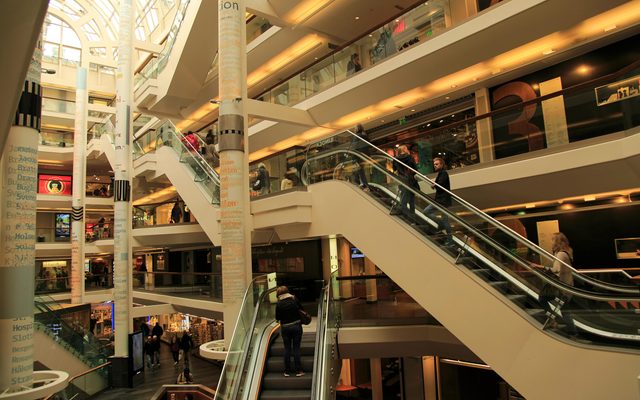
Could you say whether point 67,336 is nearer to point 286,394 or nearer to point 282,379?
point 282,379

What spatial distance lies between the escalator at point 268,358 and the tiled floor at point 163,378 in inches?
313

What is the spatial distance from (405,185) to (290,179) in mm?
3514

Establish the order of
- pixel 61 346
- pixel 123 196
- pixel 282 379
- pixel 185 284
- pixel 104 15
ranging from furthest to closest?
pixel 104 15, pixel 185 284, pixel 123 196, pixel 61 346, pixel 282 379

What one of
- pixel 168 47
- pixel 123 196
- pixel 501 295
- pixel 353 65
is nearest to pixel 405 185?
pixel 501 295

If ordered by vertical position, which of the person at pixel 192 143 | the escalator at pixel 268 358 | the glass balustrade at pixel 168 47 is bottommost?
the escalator at pixel 268 358

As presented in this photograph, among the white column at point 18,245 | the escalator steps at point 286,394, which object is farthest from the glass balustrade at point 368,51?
the escalator steps at point 286,394

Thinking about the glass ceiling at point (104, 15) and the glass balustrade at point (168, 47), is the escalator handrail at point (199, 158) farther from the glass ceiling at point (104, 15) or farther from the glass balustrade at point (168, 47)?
the glass ceiling at point (104, 15)

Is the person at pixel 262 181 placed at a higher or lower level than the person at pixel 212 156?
lower

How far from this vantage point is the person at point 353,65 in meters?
12.5

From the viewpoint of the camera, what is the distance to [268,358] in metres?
7.80

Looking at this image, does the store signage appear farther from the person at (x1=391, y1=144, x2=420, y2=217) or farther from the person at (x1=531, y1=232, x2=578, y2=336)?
the person at (x1=391, y1=144, x2=420, y2=217)

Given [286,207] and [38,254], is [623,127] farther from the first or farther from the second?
[38,254]

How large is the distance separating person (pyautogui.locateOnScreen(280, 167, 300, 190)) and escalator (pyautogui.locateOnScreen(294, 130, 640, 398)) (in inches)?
80.9

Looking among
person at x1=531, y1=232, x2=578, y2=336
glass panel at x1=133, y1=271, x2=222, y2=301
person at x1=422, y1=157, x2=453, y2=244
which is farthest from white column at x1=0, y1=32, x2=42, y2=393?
person at x1=531, y1=232, x2=578, y2=336
